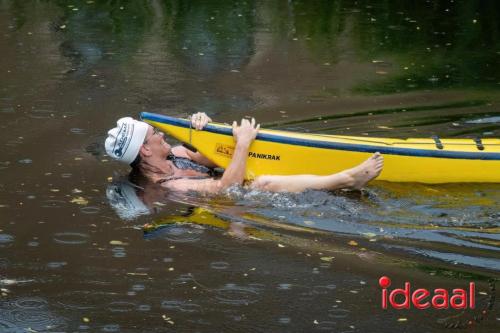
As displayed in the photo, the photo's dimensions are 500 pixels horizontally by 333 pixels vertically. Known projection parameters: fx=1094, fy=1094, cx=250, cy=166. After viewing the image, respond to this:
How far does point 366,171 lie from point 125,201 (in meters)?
1.99

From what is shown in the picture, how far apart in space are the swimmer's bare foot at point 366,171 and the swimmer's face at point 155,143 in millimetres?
1616

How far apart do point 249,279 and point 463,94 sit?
5904mm

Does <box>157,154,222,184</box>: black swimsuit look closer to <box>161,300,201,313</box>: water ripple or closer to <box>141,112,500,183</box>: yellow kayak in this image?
<box>141,112,500,183</box>: yellow kayak

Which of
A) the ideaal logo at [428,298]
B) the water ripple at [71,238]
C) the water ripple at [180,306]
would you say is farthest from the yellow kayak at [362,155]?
the water ripple at [180,306]

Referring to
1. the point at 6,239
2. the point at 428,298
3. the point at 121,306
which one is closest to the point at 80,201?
the point at 6,239

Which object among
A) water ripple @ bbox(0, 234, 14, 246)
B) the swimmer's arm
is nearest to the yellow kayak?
the swimmer's arm

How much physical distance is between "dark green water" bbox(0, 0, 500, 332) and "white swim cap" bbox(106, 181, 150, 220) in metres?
0.09

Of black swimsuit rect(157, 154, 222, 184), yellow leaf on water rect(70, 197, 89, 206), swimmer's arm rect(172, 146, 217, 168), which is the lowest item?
yellow leaf on water rect(70, 197, 89, 206)

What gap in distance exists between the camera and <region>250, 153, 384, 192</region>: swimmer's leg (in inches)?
346

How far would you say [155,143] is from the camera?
9328 millimetres

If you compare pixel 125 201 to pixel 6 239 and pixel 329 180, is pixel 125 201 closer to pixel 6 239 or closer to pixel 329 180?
pixel 6 239

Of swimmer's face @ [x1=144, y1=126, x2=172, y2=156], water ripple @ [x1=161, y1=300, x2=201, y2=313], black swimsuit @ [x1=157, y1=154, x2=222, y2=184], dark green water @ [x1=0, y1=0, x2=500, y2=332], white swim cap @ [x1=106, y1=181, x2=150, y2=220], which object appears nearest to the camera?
water ripple @ [x1=161, y1=300, x2=201, y2=313]

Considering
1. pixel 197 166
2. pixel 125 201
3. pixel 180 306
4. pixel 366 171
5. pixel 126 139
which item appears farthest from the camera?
pixel 197 166

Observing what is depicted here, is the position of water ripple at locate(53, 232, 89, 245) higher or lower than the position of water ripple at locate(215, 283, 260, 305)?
higher
